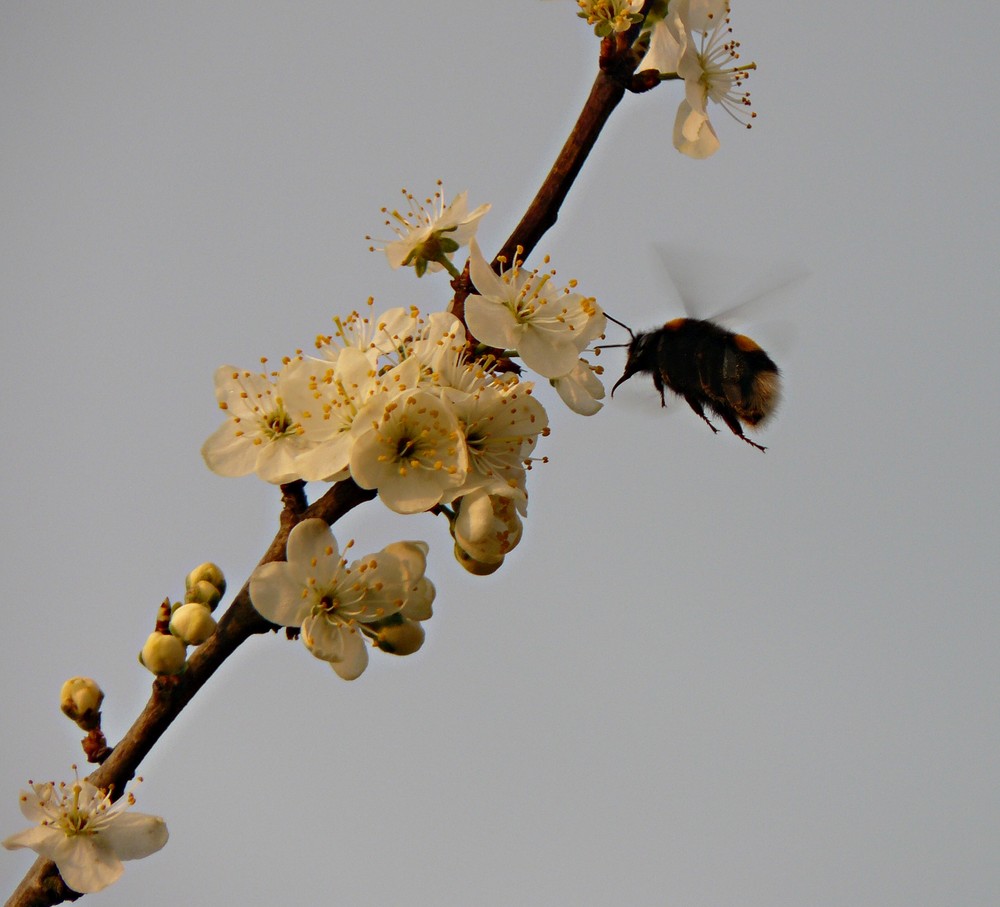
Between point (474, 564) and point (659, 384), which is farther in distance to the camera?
point (659, 384)

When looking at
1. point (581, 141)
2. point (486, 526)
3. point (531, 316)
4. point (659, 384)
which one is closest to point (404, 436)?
point (486, 526)

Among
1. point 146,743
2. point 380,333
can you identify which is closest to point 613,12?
point 380,333

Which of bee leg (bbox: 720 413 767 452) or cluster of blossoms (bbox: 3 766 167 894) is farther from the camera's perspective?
bee leg (bbox: 720 413 767 452)

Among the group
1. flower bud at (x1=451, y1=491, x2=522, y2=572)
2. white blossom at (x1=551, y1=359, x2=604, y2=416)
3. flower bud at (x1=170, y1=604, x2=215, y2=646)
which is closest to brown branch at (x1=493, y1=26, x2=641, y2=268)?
white blossom at (x1=551, y1=359, x2=604, y2=416)

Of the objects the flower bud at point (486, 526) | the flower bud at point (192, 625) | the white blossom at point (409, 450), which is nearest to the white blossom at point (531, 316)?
the white blossom at point (409, 450)

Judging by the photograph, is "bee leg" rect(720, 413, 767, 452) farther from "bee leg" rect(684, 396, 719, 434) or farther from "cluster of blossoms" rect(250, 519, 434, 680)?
"cluster of blossoms" rect(250, 519, 434, 680)

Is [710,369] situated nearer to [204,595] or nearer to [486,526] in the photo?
[486,526]
